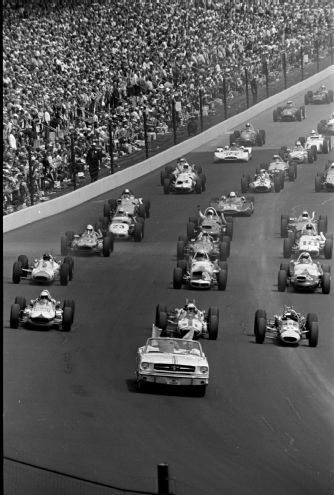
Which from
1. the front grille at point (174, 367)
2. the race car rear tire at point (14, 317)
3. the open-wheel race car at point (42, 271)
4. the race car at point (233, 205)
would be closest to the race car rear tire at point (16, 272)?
the open-wheel race car at point (42, 271)

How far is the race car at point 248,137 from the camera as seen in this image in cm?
8025

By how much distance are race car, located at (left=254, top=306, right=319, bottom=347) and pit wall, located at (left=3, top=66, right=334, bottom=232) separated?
1724cm

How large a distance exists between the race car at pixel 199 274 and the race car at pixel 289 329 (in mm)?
7004

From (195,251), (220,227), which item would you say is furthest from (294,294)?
(220,227)

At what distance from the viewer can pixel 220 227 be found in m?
57.2

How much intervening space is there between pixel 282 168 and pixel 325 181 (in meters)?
3.12

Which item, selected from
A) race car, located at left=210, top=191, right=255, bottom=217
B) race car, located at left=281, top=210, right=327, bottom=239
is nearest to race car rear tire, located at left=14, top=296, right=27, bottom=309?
race car, located at left=281, top=210, right=327, bottom=239

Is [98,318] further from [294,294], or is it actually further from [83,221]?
[83,221]

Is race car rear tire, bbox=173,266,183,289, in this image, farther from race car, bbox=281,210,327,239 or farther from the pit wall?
the pit wall

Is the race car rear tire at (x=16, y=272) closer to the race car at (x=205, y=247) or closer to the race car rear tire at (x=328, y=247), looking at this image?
the race car at (x=205, y=247)

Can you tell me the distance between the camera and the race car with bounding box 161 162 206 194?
6875 centimetres

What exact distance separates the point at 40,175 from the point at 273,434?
29706 mm

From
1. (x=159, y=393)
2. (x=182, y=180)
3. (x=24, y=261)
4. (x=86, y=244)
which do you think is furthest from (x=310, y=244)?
(x=159, y=393)

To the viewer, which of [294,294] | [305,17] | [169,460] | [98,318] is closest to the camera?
[169,460]
